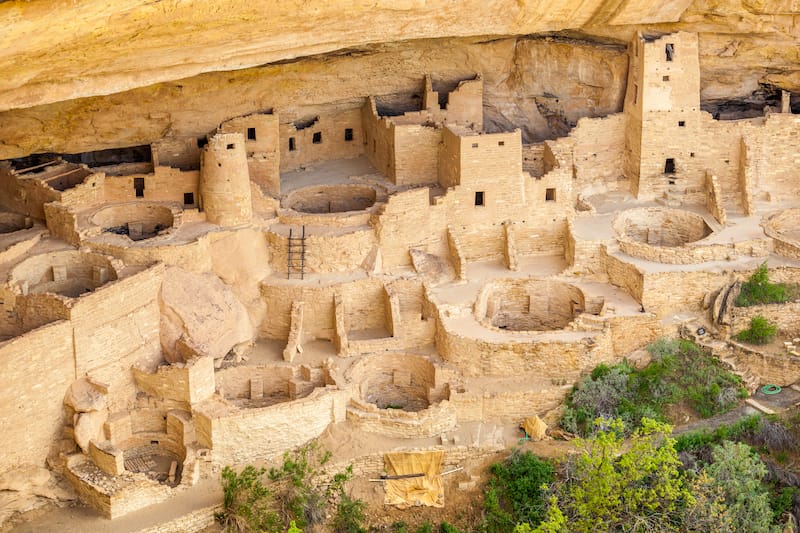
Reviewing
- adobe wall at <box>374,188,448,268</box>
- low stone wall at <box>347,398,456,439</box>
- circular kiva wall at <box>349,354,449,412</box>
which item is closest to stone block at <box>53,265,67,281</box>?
circular kiva wall at <box>349,354,449,412</box>

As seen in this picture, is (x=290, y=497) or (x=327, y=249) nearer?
(x=290, y=497)

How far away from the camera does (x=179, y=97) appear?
20859 millimetres

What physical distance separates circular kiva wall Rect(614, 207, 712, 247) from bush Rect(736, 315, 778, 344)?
250 cm

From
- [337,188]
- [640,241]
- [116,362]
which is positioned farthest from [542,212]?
[116,362]

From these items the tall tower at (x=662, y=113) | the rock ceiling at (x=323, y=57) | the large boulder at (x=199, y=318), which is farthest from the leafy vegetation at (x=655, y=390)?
the rock ceiling at (x=323, y=57)

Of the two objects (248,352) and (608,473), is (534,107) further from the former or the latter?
(608,473)

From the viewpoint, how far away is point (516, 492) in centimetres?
1817

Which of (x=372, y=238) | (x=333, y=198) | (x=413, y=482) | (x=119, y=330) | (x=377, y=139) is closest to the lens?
(x=119, y=330)

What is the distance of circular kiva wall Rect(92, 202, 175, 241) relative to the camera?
20594mm

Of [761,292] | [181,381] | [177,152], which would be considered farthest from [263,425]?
[761,292]

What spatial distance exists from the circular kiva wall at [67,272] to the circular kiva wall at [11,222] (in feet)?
6.02

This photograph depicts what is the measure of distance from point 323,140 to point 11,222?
5783mm

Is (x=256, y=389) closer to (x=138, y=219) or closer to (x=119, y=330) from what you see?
(x=119, y=330)

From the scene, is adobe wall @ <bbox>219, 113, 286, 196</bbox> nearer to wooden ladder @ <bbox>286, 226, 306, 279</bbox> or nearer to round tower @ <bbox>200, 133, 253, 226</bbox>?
round tower @ <bbox>200, 133, 253, 226</bbox>
